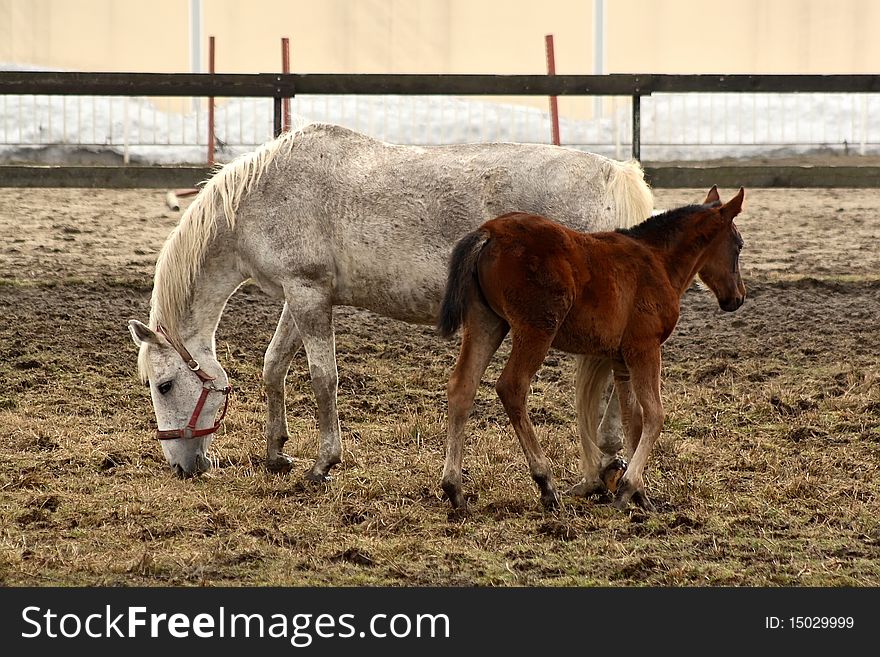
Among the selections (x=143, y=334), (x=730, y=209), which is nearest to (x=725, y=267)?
(x=730, y=209)

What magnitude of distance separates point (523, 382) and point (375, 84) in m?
5.35

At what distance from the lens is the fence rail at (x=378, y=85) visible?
10.1 meters

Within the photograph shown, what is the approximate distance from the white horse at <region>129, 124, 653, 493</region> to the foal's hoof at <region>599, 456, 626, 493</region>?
0.03 m

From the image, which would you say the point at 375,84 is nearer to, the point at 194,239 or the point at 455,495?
the point at 194,239

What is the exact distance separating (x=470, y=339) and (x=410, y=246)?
2.56ft

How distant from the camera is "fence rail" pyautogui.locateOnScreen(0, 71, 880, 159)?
399 inches

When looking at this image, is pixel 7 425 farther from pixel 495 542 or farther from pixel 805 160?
pixel 805 160

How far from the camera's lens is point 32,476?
623cm

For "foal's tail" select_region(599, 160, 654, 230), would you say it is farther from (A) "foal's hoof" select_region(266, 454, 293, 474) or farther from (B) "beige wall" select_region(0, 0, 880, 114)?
(B) "beige wall" select_region(0, 0, 880, 114)

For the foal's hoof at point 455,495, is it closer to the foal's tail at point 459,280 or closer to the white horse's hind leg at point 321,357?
the foal's tail at point 459,280

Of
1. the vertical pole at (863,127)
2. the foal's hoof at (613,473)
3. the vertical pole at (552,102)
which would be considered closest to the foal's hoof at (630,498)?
the foal's hoof at (613,473)

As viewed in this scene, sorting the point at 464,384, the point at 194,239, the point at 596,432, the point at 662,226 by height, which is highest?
the point at 662,226

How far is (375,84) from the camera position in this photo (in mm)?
10219

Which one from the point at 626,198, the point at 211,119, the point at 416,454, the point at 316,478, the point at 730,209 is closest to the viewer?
the point at 730,209
